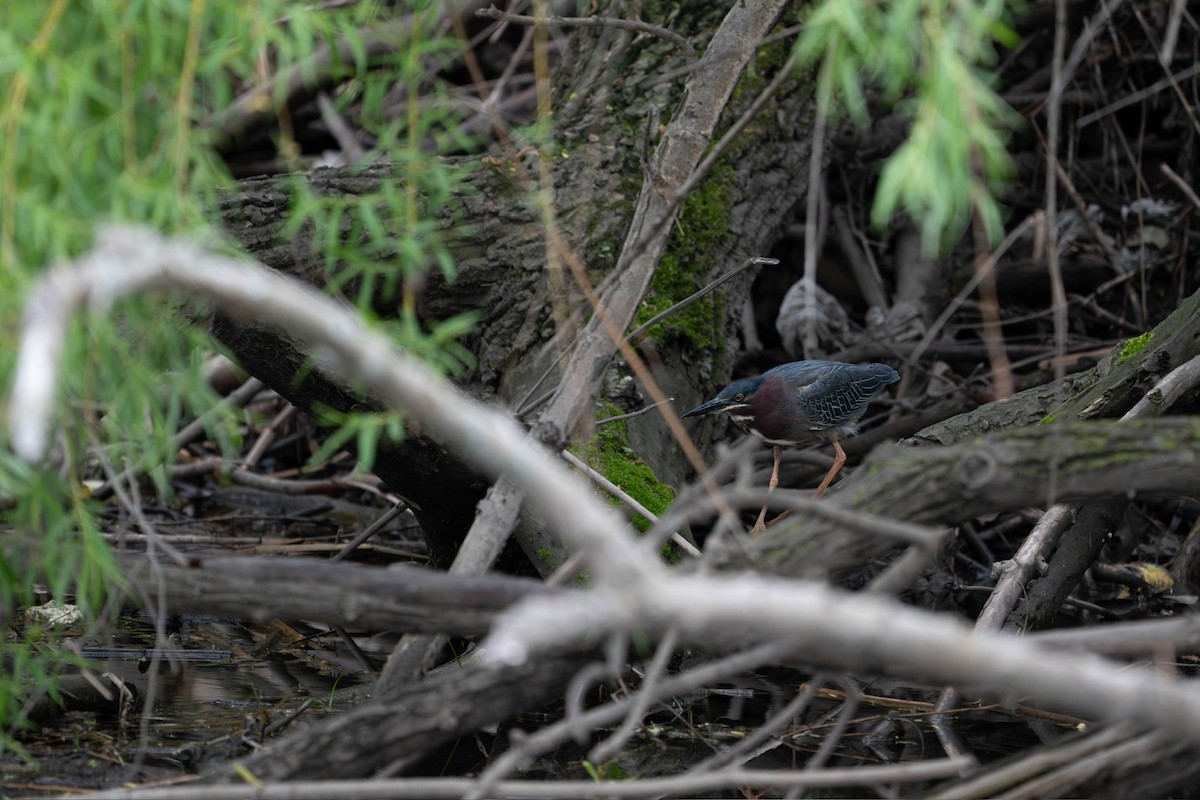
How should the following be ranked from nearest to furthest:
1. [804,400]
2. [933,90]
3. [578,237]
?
[933,90]
[578,237]
[804,400]

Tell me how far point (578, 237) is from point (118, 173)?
246 cm

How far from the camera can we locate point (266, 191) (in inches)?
152

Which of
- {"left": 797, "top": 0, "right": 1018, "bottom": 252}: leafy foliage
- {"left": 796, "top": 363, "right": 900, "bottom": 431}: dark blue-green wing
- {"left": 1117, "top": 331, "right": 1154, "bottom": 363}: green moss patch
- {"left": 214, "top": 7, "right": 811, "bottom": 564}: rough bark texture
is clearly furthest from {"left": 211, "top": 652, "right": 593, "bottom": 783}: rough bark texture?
{"left": 796, "top": 363, "right": 900, "bottom": 431}: dark blue-green wing

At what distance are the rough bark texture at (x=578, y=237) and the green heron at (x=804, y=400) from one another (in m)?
0.21

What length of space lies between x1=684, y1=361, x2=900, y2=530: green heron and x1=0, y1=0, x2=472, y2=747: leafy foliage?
247 cm

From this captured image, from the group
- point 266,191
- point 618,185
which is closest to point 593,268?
point 618,185

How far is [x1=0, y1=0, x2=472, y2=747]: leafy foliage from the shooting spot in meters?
1.94

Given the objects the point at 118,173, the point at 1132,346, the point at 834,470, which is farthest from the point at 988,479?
the point at 834,470

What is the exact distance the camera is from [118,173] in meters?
2.11

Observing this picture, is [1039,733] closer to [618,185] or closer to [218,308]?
[618,185]

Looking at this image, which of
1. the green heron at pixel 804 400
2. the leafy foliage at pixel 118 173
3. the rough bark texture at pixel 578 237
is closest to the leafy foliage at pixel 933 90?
the leafy foliage at pixel 118 173

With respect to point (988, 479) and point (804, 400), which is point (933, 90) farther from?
point (804, 400)

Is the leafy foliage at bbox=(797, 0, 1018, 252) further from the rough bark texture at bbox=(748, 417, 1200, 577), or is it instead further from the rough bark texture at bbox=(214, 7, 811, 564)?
the rough bark texture at bbox=(214, 7, 811, 564)

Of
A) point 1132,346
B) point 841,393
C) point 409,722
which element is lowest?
point 841,393
